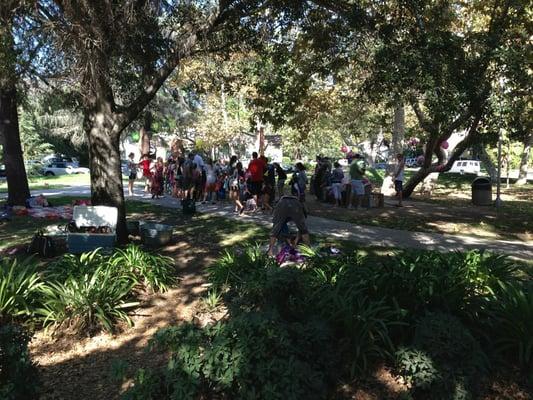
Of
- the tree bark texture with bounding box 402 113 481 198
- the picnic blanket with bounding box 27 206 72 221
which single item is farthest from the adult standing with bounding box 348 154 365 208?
the picnic blanket with bounding box 27 206 72 221

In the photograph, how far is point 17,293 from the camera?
538cm

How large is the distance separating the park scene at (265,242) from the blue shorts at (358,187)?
0.24 feet

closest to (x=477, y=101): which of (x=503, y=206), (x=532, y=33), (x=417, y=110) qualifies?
(x=532, y=33)

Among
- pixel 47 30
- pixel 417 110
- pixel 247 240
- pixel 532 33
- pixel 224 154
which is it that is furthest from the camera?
pixel 224 154

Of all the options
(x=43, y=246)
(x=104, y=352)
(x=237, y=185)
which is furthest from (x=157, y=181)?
(x=104, y=352)

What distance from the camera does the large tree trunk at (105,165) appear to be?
831 centimetres

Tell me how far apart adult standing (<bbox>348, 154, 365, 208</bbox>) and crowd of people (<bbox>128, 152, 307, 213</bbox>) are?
139 centimetres

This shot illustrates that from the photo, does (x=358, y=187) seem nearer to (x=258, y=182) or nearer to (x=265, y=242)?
(x=258, y=182)

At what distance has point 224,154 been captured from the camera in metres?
63.9

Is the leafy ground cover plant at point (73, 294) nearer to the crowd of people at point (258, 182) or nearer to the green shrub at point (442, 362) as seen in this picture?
the green shrub at point (442, 362)

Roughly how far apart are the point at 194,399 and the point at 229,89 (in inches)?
388

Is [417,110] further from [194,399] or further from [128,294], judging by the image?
[194,399]

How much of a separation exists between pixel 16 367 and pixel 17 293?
8.21 feet

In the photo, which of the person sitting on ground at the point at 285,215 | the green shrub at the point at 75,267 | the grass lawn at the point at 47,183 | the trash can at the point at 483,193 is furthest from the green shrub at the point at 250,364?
the grass lawn at the point at 47,183
